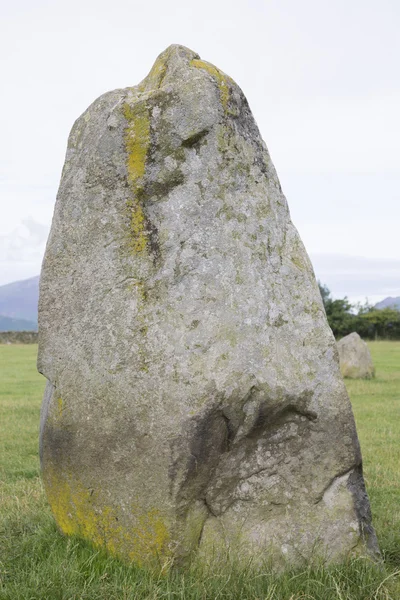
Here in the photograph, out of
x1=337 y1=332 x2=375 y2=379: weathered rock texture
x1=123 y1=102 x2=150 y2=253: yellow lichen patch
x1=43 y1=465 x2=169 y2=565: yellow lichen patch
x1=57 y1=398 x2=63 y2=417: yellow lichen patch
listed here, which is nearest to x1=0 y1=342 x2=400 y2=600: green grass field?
x1=43 y1=465 x2=169 y2=565: yellow lichen patch

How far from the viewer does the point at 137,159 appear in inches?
195

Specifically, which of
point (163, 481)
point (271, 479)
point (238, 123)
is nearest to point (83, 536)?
point (163, 481)

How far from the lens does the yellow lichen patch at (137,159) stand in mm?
4895

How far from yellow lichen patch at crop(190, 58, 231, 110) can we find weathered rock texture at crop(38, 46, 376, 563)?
2cm

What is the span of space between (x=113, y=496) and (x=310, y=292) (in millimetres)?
2050

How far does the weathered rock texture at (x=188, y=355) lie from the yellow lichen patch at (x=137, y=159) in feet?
0.03

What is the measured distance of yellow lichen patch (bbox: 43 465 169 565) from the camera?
4582 mm

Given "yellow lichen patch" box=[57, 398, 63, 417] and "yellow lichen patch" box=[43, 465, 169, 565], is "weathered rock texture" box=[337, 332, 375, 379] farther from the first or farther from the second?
"yellow lichen patch" box=[57, 398, 63, 417]

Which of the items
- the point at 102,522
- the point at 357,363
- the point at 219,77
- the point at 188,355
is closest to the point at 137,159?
the point at 219,77

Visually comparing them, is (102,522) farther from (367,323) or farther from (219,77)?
(367,323)

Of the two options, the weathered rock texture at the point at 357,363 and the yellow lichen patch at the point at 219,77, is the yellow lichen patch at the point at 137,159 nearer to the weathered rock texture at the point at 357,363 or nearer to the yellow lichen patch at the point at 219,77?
the yellow lichen patch at the point at 219,77

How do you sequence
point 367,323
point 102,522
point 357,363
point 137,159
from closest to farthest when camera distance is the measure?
point 102,522, point 137,159, point 357,363, point 367,323

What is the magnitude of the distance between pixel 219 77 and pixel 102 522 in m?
3.35

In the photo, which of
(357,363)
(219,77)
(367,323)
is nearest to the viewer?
(219,77)
